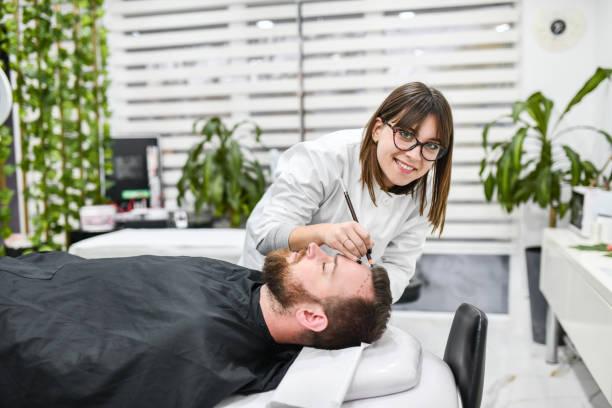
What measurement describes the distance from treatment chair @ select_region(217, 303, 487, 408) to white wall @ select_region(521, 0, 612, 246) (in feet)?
8.20

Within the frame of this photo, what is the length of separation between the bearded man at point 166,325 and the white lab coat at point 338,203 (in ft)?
0.72

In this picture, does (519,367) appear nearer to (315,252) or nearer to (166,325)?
(315,252)

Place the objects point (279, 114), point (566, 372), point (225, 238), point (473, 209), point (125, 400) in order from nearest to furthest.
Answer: point (125, 400) < point (566, 372) < point (225, 238) < point (473, 209) < point (279, 114)

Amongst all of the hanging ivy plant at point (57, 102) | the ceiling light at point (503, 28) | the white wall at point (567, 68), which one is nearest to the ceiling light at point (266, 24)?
the hanging ivy plant at point (57, 102)

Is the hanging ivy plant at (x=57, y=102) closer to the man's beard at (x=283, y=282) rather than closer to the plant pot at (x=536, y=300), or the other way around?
the man's beard at (x=283, y=282)

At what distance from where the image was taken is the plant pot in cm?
291

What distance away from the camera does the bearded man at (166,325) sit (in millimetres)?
1142

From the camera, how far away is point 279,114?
13.5ft

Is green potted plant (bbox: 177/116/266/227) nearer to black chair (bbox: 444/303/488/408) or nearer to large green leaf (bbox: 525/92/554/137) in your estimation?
large green leaf (bbox: 525/92/554/137)

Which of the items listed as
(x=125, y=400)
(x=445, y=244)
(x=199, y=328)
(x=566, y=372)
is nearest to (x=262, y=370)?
(x=199, y=328)

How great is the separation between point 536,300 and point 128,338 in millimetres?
2548

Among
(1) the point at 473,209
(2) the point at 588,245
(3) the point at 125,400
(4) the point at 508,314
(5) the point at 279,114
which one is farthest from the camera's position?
(5) the point at 279,114

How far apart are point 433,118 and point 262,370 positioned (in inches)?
34.0

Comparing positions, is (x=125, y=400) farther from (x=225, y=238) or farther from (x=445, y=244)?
→ (x=445, y=244)
